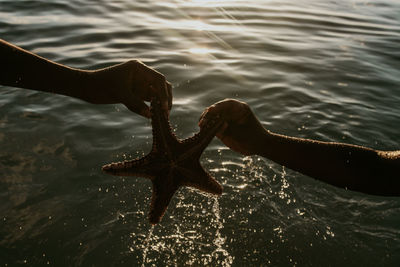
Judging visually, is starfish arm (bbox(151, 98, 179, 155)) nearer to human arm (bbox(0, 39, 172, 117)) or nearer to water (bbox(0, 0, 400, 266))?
human arm (bbox(0, 39, 172, 117))

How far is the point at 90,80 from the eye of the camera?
12.6 feet

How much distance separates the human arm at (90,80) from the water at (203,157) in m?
1.72

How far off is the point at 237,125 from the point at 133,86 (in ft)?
4.28

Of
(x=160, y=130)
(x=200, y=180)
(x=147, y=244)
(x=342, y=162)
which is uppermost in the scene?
(x=160, y=130)

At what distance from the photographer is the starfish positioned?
3.33 metres

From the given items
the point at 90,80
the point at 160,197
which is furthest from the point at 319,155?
the point at 90,80

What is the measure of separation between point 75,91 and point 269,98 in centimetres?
500

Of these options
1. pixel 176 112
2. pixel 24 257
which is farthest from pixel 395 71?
pixel 24 257

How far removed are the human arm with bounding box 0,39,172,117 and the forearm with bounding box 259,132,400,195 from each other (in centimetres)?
136

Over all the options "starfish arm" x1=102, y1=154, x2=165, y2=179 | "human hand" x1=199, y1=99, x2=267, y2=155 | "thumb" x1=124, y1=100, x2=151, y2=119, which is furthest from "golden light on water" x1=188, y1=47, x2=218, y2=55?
"starfish arm" x1=102, y1=154, x2=165, y2=179

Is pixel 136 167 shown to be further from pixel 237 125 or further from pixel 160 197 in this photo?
pixel 237 125

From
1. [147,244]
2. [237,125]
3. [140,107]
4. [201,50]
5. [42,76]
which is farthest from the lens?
[201,50]

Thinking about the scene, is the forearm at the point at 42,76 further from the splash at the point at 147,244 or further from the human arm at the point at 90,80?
the splash at the point at 147,244

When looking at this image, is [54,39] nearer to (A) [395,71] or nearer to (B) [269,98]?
(B) [269,98]
